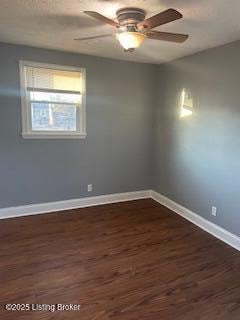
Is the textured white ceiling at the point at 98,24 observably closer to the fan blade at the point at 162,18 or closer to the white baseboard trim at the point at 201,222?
the fan blade at the point at 162,18

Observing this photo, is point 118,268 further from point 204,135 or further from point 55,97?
point 55,97

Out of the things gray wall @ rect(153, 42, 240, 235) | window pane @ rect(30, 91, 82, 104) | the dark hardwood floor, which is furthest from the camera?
window pane @ rect(30, 91, 82, 104)

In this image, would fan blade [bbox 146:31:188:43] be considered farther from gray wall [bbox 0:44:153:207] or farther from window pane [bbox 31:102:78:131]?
window pane [bbox 31:102:78:131]

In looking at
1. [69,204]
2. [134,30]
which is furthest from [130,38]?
[69,204]

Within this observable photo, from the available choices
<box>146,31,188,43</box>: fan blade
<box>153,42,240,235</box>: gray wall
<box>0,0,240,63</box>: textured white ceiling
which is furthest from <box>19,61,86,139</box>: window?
<box>146,31,188,43</box>: fan blade

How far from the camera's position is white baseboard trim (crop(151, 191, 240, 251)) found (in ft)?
9.87

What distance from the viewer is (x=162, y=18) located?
177 centimetres

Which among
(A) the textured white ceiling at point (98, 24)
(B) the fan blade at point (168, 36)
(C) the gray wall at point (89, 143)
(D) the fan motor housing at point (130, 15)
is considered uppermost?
(A) the textured white ceiling at point (98, 24)

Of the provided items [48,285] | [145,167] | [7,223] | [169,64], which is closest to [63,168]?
[7,223]

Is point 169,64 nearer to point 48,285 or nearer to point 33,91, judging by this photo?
point 33,91

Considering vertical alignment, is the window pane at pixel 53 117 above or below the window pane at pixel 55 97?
below

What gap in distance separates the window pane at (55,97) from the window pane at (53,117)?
7 centimetres

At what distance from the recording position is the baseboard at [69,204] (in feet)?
11.9

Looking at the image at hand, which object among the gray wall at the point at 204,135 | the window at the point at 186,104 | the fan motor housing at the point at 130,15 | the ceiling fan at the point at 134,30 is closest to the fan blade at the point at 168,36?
the ceiling fan at the point at 134,30
